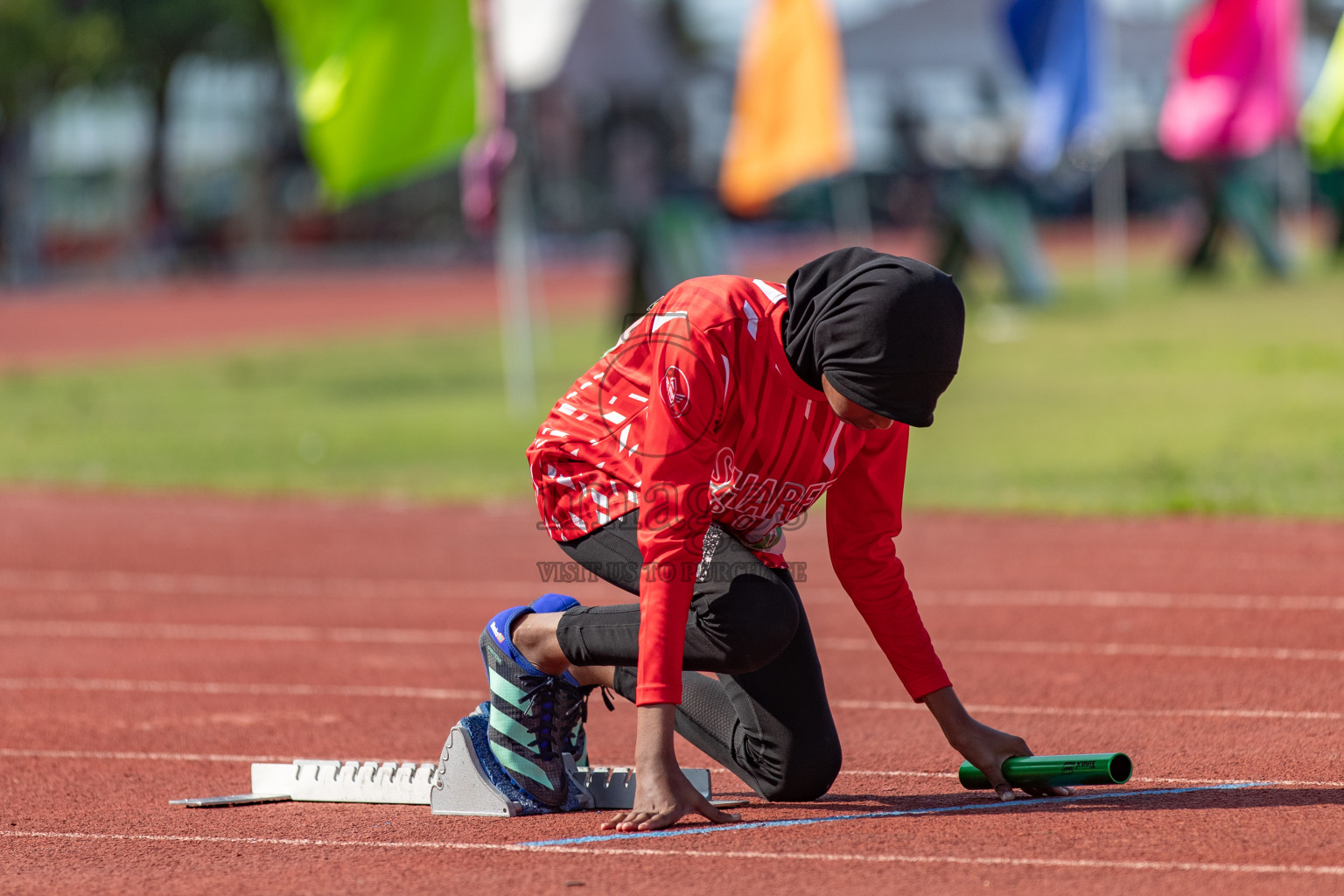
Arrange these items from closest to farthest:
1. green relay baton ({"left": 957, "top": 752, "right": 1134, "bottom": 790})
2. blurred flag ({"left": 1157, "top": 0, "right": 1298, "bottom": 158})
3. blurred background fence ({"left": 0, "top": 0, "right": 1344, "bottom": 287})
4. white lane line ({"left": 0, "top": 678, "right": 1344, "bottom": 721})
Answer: green relay baton ({"left": 957, "top": 752, "right": 1134, "bottom": 790})
white lane line ({"left": 0, "top": 678, "right": 1344, "bottom": 721})
blurred flag ({"left": 1157, "top": 0, "right": 1298, "bottom": 158})
blurred background fence ({"left": 0, "top": 0, "right": 1344, "bottom": 287})

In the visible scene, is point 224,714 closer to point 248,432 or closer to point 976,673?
point 976,673

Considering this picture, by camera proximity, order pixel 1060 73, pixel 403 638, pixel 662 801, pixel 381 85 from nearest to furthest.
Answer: pixel 662 801 < pixel 403 638 < pixel 381 85 < pixel 1060 73

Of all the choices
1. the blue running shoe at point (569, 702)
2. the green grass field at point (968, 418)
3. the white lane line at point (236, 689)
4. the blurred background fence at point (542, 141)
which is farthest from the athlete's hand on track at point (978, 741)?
the blurred background fence at point (542, 141)

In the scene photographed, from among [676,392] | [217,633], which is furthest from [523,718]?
[217,633]

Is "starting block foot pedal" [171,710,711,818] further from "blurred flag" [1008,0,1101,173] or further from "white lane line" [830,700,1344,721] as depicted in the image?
"blurred flag" [1008,0,1101,173]

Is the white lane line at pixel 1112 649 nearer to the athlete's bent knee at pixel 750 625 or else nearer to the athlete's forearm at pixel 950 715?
the athlete's forearm at pixel 950 715

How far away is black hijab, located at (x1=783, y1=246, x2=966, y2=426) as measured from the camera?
3617 millimetres

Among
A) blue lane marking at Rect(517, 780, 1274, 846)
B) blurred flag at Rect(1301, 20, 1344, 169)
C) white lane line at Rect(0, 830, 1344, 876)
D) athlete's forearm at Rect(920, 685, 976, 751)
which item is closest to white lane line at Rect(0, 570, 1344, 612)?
blue lane marking at Rect(517, 780, 1274, 846)

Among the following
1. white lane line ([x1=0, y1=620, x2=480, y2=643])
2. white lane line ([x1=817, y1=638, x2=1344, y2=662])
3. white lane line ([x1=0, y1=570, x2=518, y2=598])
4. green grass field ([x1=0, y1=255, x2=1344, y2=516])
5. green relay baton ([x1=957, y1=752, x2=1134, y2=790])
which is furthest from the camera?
green grass field ([x1=0, y1=255, x2=1344, y2=516])

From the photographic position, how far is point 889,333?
142 inches

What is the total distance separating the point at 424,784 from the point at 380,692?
1.75 metres

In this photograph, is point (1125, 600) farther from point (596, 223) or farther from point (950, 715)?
point (596, 223)

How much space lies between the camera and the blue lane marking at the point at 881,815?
400cm

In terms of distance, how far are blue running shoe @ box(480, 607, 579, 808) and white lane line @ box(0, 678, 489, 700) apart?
1721mm
